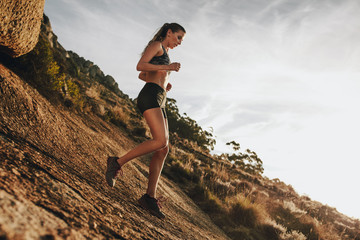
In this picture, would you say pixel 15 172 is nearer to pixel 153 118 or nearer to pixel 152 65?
pixel 153 118

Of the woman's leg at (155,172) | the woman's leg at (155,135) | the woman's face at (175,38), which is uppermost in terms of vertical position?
the woman's face at (175,38)

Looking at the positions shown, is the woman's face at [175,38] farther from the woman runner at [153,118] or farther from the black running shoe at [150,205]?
the black running shoe at [150,205]

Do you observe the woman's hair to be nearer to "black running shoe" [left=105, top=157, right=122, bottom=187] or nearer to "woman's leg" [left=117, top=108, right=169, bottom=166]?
"woman's leg" [left=117, top=108, right=169, bottom=166]

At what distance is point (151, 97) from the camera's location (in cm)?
199

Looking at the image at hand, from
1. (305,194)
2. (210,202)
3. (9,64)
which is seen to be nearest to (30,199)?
(9,64)

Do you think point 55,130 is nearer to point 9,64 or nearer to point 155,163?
point 155,163

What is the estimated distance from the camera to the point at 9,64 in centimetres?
330

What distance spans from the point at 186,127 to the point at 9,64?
72.7 feet

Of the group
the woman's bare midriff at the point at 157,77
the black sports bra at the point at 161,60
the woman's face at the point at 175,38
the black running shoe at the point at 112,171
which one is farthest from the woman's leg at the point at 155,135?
the woman's face at the point at 175,38

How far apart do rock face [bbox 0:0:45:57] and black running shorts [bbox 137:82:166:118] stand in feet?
6.05

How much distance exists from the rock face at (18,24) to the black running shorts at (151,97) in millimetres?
1845

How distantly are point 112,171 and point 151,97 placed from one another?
81cm

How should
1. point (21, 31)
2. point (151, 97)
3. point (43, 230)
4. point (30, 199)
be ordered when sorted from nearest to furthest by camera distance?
1. point (43, 230)
2. point (30, 199)
3. point (151, 97)
4. point (21, 31)

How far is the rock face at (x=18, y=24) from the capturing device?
2354 mm
